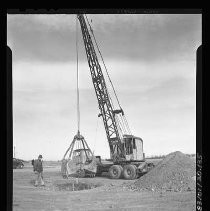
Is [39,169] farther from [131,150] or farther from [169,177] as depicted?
[169,177]

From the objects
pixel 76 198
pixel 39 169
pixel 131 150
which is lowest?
pixel 76 198

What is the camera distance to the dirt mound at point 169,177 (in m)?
6.75

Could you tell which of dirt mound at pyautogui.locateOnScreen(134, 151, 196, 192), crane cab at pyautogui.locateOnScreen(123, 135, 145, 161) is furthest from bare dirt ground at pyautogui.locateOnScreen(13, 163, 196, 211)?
crane cab at pyautogui.locateOnScreen(123, 135, 145, 161)

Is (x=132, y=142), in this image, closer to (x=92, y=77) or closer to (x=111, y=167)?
(x=111, y=167)

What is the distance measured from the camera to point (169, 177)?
741 centimetres

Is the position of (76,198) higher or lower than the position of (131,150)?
lower

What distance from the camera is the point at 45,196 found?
5738mm

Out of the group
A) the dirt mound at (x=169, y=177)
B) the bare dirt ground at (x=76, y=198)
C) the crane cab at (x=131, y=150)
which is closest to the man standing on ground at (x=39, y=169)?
the bare dirt ground at (x=76, y=198)

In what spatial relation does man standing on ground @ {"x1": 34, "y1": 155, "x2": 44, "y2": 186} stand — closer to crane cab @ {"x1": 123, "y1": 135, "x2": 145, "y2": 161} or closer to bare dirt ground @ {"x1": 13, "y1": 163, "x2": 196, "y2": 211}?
bare dirt ground @ {"x1": 13, "y1": 163, "x2": 196, "y2": 211}

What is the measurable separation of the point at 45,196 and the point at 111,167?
160 centimetres

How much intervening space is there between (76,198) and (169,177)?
8.25 ft

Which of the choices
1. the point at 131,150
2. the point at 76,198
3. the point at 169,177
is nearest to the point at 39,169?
the point at 76,198

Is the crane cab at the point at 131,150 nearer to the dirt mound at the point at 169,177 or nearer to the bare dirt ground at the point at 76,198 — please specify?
the dirt mound at the point at 169,177
